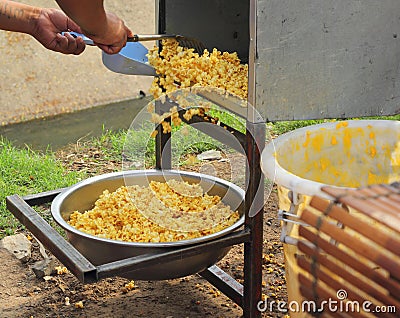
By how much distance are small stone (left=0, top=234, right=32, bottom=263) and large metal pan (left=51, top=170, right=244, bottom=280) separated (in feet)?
1.54

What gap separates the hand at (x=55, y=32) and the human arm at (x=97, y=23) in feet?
0.63

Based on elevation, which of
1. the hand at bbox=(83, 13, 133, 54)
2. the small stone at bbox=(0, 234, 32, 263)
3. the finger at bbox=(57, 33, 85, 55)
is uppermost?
the hand at bbox=(83, 13, 133, 54)

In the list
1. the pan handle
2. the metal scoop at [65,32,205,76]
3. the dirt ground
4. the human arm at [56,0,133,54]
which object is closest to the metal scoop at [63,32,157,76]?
the metal scoop at [65,32,205,76]

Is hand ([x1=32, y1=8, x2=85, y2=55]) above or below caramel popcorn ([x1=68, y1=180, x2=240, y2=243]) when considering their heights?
above

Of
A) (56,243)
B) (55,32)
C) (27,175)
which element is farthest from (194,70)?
(27,175)

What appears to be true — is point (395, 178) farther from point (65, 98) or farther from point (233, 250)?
point (65, 98)

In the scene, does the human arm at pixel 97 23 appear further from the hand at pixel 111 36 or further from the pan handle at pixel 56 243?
the pan handle at pixel 56 243

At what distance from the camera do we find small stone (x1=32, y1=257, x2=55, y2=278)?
8.56 feet

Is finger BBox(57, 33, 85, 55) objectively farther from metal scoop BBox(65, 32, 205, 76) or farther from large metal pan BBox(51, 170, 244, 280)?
large metal pan BBox(51, 170, 244, 280)

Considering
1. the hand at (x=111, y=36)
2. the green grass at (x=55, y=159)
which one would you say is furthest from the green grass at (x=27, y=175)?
the hand at (x=111, y=36)

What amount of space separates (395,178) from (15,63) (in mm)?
2980

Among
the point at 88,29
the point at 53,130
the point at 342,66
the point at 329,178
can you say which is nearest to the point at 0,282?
the point at 88,29

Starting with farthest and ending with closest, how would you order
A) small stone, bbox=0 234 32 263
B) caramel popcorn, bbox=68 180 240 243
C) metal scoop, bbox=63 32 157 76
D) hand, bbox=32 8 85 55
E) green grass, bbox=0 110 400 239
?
green grass, bbox=0 110 400 239 → small stone, bbox=0 234 32 263 → metal scoop, bbox=63 32 157 76 → hand, bbox=32 8 85 55 → caramel popcorn, bbox=68 180 240 243

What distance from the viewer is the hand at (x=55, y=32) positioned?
2.33m
